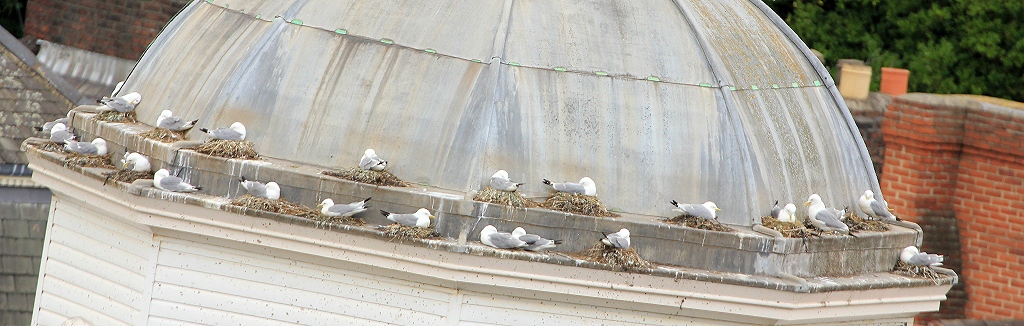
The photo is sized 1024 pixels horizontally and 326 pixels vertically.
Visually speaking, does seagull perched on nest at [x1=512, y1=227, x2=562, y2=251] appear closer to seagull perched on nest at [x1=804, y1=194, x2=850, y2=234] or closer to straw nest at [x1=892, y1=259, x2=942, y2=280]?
seagull perched on nest at [x1=804, y1=194, x2=850, y2=234]

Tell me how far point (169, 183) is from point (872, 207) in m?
6.92

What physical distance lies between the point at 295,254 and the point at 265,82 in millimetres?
1991

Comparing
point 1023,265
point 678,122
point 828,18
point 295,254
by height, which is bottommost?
point 295,254

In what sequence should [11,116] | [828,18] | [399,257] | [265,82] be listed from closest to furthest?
[399,257] < [265,82] < [11,116] < [828,18]

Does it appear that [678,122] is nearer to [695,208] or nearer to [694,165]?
[694,165]

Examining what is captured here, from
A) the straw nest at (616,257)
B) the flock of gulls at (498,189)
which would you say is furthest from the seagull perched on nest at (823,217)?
the straw nest at (616,257)

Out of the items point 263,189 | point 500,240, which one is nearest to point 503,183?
point 500,240

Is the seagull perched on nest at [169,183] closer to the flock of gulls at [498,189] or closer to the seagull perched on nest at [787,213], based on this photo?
the flock of gulls at [498,189]

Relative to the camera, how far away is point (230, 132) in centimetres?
976

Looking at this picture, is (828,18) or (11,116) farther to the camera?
(828,18)

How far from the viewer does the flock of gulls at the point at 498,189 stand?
8797 millimetres

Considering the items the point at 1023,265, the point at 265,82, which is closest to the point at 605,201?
the point at 265,82

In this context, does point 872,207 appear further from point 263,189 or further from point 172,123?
point 172,123

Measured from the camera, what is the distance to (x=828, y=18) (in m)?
26.1
